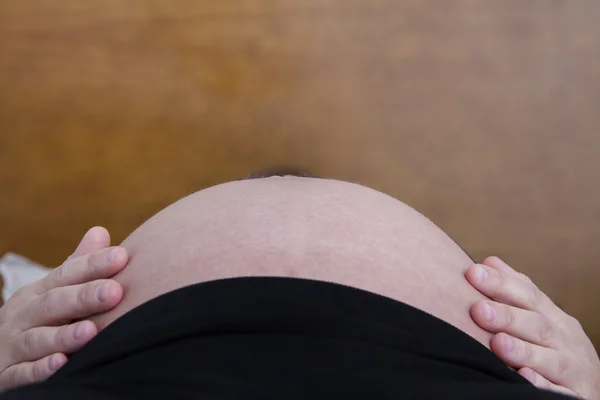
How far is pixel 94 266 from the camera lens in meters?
0.54

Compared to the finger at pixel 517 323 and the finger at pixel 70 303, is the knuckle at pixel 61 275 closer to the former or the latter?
the finger at pixel 70 303

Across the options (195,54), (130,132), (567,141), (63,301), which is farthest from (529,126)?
(63,301)

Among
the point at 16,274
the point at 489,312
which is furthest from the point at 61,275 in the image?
the point at 16,274

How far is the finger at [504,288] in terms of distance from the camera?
56 cm

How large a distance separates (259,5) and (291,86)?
0.20 metres

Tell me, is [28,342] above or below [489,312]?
Answer: below

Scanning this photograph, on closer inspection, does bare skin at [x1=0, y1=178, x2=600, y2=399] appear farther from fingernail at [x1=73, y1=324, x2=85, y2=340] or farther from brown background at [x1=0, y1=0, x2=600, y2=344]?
brown background at [x1=0, y1=0, x2=600, y2=344]

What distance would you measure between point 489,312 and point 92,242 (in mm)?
453

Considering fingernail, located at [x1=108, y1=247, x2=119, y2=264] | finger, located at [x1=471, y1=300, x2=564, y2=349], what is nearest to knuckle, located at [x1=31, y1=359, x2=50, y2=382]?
fingernail, located at [x1=108, y1=247, x2=119, y2=264]

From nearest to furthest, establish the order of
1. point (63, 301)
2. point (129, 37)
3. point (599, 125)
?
point (63, 301)
point (599, 125)
point (129, 37)

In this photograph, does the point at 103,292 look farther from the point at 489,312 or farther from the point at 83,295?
the point at 489,312

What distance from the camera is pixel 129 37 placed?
1.25 metres

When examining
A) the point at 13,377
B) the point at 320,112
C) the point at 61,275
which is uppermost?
the point at 320,112

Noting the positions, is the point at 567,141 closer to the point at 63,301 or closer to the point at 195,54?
the point at 195,54
